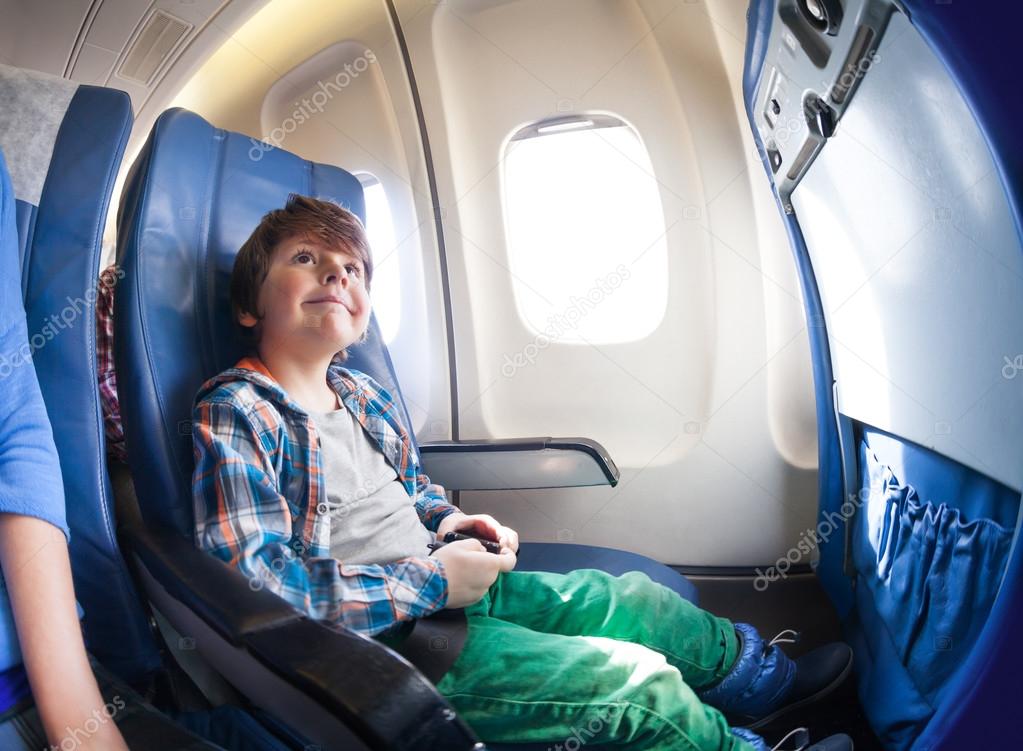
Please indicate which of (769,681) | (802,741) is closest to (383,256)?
(769,681)

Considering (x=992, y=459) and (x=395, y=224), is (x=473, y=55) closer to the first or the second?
(x=395, y=224)

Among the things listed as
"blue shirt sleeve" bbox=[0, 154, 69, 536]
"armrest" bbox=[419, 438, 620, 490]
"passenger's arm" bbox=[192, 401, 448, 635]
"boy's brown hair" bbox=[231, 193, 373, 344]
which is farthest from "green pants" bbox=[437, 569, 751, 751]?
"boy's brown hair" bbox=[231, 193, 373, 344]

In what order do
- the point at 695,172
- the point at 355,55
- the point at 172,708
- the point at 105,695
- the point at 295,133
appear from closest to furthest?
1. the point at 105,695
2. the point at 172,708
3. the point at 695,172
4. the point at 355,55
5. the point at 295,133

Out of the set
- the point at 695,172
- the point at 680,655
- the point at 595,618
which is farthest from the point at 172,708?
the point at 695,172

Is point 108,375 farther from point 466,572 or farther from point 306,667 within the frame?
point 306,667

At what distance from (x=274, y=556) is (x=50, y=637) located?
0.31 meters

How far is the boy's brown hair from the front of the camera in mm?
1365

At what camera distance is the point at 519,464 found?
182 cm

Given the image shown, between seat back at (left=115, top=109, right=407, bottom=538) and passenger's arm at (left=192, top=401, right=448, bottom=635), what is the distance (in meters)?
0.08

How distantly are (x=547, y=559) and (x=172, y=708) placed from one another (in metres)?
0.88

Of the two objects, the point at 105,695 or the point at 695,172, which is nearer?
the point at 105,695

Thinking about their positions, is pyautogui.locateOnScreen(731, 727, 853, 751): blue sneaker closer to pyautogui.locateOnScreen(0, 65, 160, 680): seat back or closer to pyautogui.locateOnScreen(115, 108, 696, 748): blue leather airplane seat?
pyautogui.locateOnScreen(115, 108, 696, 748): blue leather airplane seat

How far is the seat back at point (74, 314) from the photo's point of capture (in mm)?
1073

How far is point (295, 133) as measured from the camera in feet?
8.32
